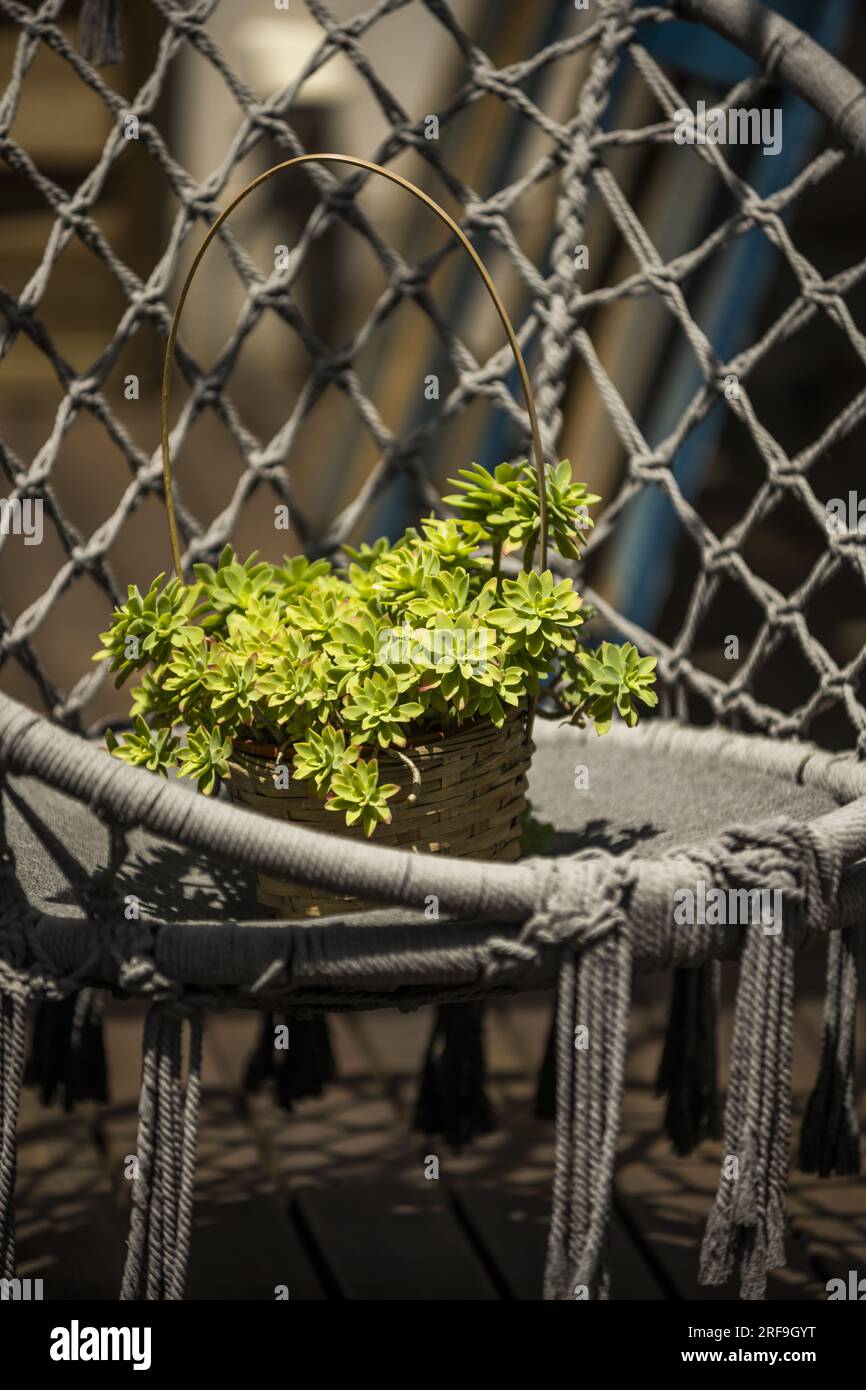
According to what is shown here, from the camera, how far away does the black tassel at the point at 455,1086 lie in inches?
58.9

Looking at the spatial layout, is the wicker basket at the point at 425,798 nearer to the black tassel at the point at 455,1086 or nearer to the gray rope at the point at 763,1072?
the gray rope at the point at 763,1072

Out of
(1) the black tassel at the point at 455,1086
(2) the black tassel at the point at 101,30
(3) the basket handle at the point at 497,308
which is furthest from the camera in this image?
(1) the black tassel at the point at 455,1086

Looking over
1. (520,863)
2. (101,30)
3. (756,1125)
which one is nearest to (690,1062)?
(756,1125)

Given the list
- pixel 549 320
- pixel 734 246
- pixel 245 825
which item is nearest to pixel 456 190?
pixel 549 320

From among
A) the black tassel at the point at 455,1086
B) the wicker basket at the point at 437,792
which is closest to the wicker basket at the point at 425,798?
the wicker basket at the point at 437,792

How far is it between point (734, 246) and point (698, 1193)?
3.08 ft

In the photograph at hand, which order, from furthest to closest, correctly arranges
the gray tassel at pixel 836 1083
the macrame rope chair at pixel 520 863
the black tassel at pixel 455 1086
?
the black tassel at pixel 455 1086 < the gray tassel at pixel 836 1083 < the macrame rope chair at pixel 520 863

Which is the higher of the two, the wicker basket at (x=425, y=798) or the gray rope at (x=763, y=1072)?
the wicker basket at (x=425, y=798)

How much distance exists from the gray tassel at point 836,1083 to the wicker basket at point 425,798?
27 centimetres

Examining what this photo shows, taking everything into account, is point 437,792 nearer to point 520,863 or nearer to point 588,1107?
point 520,863

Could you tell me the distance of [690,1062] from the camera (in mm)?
1407

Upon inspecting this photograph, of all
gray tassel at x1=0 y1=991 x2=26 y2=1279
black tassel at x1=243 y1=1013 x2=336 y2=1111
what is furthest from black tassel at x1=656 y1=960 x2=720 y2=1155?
gray tassel at x1=0 y1=991 x2=26 y2=1279

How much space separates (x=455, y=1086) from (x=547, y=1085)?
0.27ft

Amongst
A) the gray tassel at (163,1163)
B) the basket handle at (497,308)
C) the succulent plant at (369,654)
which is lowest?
the gray tassel at (163,1163)
